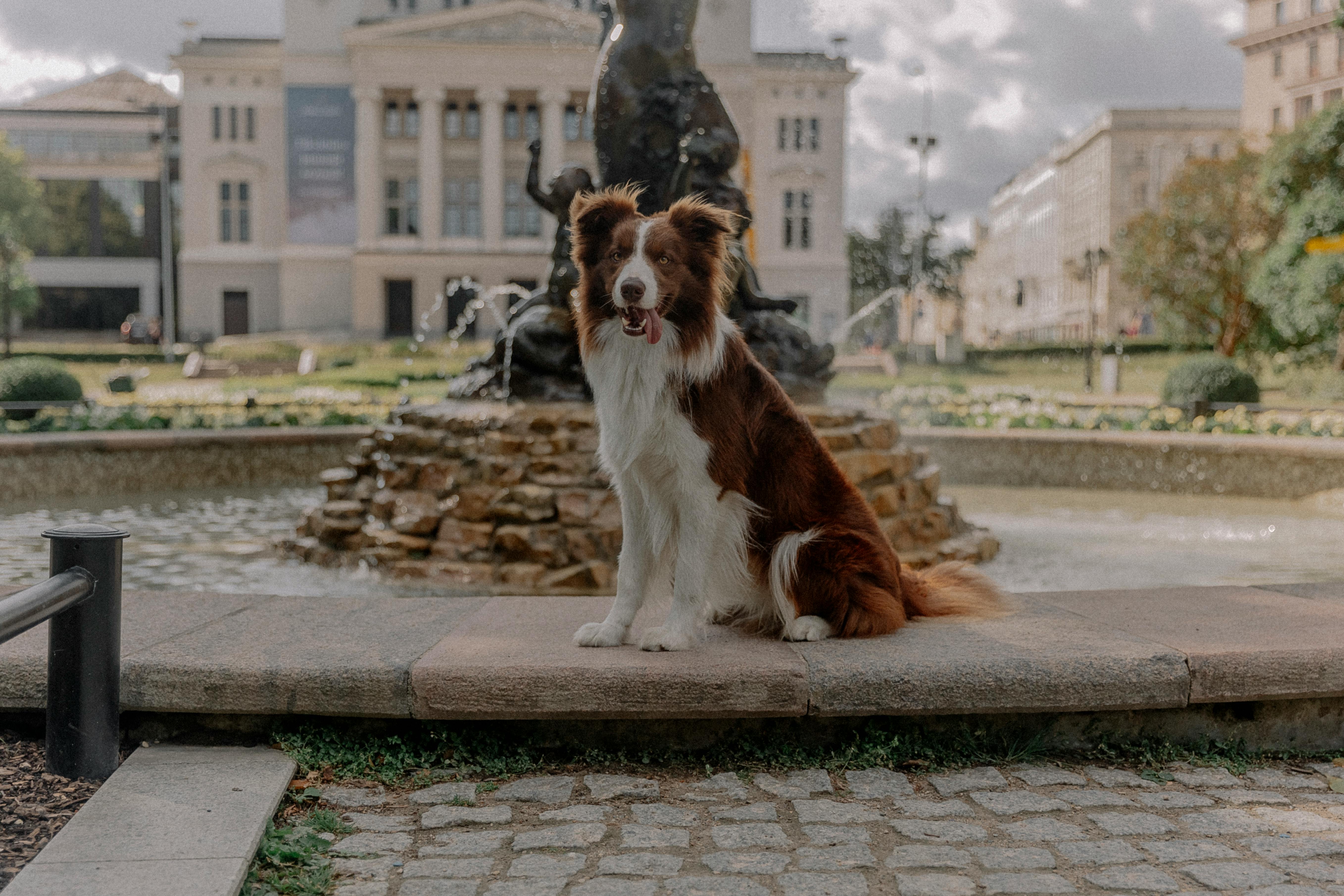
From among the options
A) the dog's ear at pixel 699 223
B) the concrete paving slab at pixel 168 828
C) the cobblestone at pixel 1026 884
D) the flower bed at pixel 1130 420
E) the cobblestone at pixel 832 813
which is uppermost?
the dog's ear at pixel 699 223

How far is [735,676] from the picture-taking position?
127 inches

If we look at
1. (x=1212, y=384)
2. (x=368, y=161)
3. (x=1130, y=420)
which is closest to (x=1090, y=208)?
(x=368, y=161)

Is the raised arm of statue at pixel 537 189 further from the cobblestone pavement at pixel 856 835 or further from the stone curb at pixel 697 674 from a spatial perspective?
the cobblestone pavement at pixel 856 835

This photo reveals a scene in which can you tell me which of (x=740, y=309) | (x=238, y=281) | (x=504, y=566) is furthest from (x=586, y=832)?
(x=238, y=281)

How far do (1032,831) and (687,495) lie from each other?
1384mm

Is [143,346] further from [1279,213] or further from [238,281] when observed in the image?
[1279,213]

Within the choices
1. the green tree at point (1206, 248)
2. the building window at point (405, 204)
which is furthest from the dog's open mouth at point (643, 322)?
the building window at point (405, 204)

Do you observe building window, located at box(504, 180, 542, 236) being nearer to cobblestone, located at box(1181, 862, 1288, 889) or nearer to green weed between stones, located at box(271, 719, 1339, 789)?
green weed between stones, located at box(271, 719, 1339, 789)

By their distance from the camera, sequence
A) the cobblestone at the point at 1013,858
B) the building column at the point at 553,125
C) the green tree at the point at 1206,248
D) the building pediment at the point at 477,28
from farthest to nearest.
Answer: the building column at the point at 553,125 → the building pediment at the point at 477,28 → the green tree at the point at 1206,248 → the cobblestone at the point at 1013,858

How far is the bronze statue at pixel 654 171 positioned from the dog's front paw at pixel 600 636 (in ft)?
14.5

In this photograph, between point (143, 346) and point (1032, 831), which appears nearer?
point (1032, 831)

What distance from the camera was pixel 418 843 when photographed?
2.83 m

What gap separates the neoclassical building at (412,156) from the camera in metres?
51.5

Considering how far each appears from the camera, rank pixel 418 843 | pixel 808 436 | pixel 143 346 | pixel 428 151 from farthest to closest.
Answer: pixel 428 151, pixel 143 346, pixel 808 436, pixel 418 843
